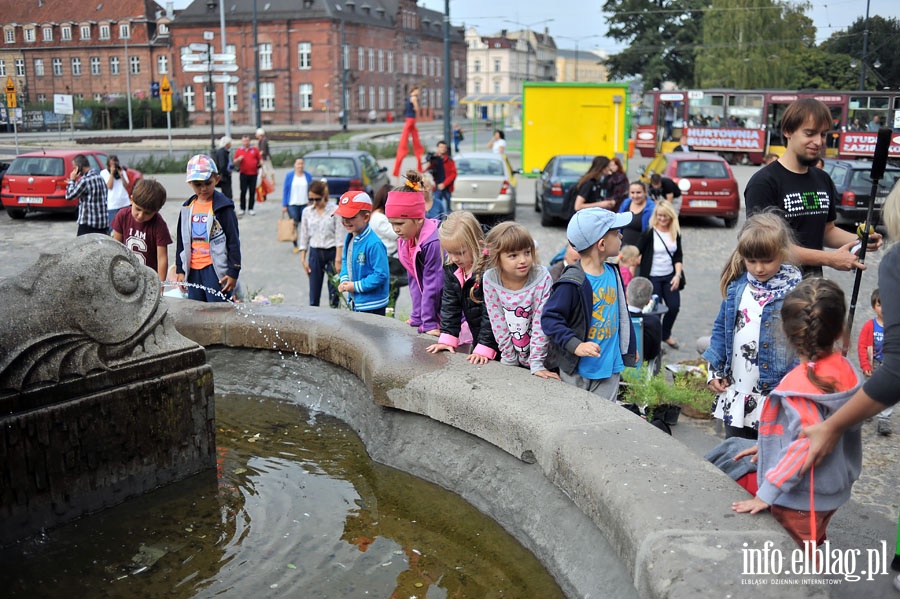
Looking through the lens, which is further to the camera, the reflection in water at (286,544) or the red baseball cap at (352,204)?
the red baseball cap at (352,204)

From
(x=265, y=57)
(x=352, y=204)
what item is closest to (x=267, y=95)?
(x=265, y=57)

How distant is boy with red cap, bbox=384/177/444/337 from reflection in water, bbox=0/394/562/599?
1081 mm


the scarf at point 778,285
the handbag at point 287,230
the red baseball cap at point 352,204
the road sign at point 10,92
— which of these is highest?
the road sign at point 10,92

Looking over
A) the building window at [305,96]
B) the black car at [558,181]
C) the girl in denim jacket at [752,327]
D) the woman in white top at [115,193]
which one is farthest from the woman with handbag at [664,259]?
the building window at [305,96]

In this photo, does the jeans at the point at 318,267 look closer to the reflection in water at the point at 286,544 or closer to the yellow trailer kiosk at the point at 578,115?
the reflection in water at the point at 286,544

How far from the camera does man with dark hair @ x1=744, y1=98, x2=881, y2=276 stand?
14.7 feet

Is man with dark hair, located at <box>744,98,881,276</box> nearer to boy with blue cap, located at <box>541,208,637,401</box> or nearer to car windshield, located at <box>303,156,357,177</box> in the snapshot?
boy with blue cap, located at <box>541,208,637,401</box>

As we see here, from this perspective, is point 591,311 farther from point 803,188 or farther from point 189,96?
point 189,96

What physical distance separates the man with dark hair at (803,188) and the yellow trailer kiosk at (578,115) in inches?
840

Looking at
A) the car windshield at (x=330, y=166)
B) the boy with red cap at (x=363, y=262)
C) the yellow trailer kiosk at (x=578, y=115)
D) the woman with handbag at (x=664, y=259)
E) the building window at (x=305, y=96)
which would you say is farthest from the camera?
the building window at (x=305, y=96)

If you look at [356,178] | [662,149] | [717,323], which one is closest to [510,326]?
[717,323]

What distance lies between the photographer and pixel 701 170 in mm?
19172

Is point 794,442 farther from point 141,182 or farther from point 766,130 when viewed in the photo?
point 766,130

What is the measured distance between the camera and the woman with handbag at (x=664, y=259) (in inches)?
345
